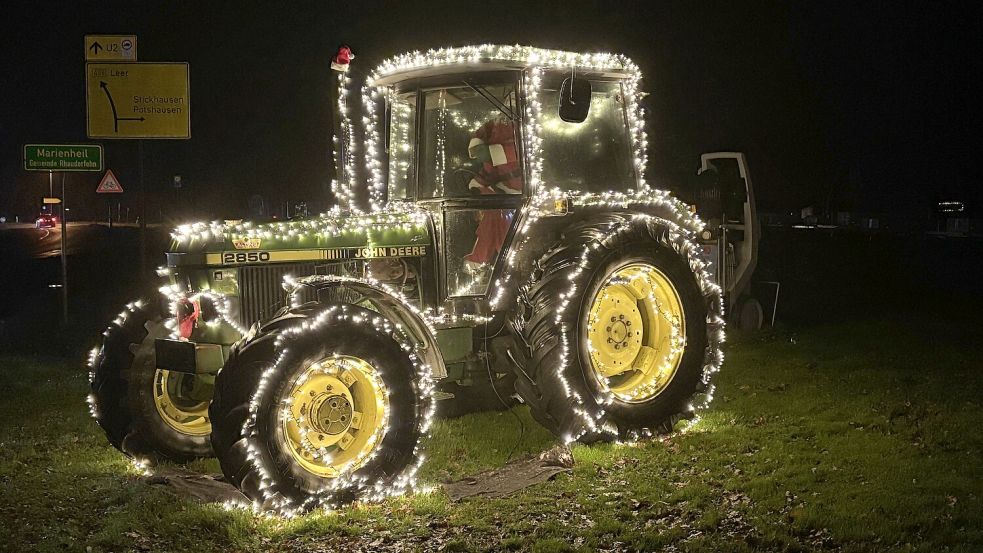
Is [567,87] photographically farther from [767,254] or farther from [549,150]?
[767,254]

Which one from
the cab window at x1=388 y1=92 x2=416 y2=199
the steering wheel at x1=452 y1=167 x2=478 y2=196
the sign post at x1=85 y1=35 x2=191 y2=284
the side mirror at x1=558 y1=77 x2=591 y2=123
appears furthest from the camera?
the sign post at x1=85 y1=35 x2=191 y2=284

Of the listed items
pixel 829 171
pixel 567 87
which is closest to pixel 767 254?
pixel 829 171

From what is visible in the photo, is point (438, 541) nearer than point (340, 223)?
Yes

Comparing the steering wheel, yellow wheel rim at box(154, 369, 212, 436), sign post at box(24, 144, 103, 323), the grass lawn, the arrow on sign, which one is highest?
the arrow on sign

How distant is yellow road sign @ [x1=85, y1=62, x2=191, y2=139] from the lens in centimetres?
1570

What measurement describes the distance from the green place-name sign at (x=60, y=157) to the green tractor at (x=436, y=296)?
31.1 ft

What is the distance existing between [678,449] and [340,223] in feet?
10.1

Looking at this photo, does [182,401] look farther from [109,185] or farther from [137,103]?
[109,185]

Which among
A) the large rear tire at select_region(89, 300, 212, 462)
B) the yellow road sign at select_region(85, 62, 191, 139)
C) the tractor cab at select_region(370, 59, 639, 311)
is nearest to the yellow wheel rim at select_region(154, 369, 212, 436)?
the large rear tire at select_region(89, 300, 212, 462)

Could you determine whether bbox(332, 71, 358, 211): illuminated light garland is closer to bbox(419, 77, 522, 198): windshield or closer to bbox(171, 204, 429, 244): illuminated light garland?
bbox(171, 204, 429, 244): illuminated light garland

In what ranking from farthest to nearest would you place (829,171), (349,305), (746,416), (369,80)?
(829,171) < (746,416) < (369,80) < (349,305)

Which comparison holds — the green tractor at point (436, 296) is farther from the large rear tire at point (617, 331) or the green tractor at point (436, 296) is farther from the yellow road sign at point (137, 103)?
the yellow road sign at point (137, 103)

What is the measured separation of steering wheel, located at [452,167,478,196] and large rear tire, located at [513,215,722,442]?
78cm

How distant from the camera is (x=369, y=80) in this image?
25.7 feet
